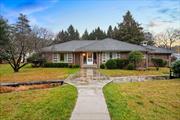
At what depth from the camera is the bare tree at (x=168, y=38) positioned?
61.3m

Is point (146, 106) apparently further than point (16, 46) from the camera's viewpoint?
No

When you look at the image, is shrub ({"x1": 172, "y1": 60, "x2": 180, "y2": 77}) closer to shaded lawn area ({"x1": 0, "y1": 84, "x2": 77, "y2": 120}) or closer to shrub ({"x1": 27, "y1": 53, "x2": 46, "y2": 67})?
shaded lawn area ({"x1": 0, "y1": 84, "x2": 77, "y2": 120})

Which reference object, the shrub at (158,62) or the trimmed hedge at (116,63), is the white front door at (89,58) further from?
the shrub at (158,62)

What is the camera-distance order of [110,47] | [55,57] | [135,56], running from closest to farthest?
[135,56] < [110,47] < [55,57]

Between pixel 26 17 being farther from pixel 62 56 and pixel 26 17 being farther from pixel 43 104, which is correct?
pixel 43 104

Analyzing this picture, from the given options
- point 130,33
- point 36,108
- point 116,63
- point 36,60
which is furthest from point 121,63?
point 130,33

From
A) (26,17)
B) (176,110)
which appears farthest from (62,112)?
(26,17)

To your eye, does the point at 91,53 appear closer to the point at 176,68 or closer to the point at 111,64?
the point at 111,64

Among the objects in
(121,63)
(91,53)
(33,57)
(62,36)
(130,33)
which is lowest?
(121,63)

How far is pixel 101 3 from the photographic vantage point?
70.9 ft

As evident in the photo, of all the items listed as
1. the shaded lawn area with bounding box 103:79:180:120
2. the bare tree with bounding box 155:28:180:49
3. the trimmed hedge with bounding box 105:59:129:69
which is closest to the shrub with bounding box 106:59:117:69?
the trimmed hedge with bounding box 105:59:129:69

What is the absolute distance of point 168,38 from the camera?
63.2 m

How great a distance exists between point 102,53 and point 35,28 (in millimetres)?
11152

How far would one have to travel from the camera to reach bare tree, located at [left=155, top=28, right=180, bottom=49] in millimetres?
61256
